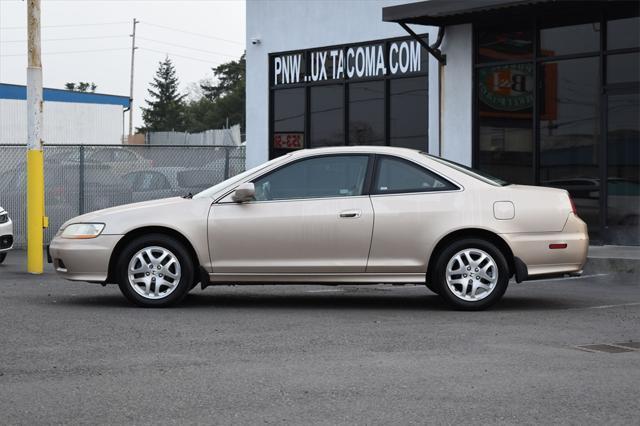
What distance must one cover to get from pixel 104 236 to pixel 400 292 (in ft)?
11.4

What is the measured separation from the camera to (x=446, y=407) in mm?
5879

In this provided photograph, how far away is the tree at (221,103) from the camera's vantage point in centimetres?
11525

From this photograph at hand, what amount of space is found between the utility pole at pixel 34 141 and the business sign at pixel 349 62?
7.59 m

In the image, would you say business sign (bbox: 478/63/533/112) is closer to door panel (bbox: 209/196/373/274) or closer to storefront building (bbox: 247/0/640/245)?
storefront building (bbox: 247/0/640/245)

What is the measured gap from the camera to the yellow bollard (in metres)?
14.2

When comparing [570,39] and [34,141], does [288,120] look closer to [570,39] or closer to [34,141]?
[570,39]

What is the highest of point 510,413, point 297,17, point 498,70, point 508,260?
point 297,17

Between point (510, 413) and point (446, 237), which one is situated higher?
point (446, 237)

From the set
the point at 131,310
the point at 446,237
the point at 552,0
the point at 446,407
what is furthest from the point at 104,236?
the point at 552,0

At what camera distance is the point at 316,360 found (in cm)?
732

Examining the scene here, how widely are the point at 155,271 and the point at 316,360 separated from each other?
3.25m

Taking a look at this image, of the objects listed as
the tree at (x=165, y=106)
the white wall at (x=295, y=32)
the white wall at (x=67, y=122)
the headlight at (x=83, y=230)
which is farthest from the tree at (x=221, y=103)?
the headlight at (x=83, y=230)

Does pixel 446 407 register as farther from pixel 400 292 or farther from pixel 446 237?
pixel 400 292

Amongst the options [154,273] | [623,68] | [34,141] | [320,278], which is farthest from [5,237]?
[623,68]
